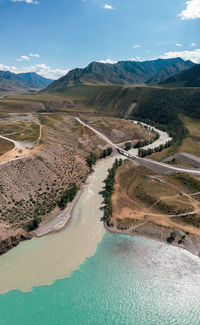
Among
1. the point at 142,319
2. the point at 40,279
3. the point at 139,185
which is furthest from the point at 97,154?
the point at 142,319

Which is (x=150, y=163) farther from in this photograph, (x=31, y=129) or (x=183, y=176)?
(x=31, y=129)

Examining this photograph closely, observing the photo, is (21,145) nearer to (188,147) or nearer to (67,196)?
(67,196)

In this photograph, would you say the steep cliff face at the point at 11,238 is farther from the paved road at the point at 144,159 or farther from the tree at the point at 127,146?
the tree at the point at 127,146

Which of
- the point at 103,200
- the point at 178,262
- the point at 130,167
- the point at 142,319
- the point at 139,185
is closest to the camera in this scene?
the point at 142,319

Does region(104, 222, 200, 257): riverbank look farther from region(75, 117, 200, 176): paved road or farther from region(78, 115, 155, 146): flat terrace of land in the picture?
region(78, 115, 155, 146): flat terrace of land

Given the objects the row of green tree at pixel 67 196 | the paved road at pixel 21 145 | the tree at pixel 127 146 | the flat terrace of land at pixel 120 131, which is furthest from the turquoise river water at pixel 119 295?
the flat terrace of land at pixel 120 131

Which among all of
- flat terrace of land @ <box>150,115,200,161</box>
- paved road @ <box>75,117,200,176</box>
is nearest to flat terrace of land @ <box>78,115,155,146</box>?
paved road @ <box>75,117,200,176</box>

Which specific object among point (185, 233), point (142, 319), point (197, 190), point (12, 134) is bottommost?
point (142, 319)
